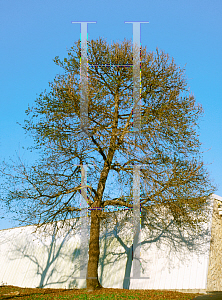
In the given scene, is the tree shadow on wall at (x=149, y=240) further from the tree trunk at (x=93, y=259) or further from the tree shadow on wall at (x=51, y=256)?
the tree shadow on wall at (x=51, y=256)

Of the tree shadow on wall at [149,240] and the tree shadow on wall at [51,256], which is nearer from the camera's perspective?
the tree shadow on wall at [149,240]

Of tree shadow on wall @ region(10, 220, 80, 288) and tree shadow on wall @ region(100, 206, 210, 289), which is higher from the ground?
tree shadow on wall @ region(100, 206, 210, 289)

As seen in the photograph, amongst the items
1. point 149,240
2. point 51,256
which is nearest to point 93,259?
point 149,240

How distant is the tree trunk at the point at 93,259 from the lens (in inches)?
494

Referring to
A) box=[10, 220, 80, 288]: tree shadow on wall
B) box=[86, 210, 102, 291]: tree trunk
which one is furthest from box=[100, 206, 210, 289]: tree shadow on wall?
box=[10, 220, 80, 288]: tree shadow on wall

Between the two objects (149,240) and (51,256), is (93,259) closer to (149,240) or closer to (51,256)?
(149,240)

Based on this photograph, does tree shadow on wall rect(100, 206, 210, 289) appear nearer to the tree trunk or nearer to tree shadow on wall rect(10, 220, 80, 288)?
the tree trunk

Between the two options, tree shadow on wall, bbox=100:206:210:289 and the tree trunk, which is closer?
the tree trunk

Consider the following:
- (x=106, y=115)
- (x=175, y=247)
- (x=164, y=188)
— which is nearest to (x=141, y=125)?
(x=106, y=115)

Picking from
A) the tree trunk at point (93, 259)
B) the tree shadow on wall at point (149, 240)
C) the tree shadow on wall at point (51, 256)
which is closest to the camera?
the tree trunk at point (93, 259)

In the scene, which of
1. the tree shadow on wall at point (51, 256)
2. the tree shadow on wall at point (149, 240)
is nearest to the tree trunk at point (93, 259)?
the tree shadow on wall at point (149, 240)

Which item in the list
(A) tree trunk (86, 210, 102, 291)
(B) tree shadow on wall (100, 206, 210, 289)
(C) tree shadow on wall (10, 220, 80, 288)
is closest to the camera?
(A) tree trunk (86, 210, 102, 291)

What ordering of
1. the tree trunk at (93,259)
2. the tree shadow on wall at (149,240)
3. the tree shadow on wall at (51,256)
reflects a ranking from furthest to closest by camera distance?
1. the tree shadow on wall at (51,256)
2. the tree shadow on wall at (149,240)
3. the tree trunk at (93,259)

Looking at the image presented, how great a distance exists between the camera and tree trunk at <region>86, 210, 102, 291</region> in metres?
12.6
